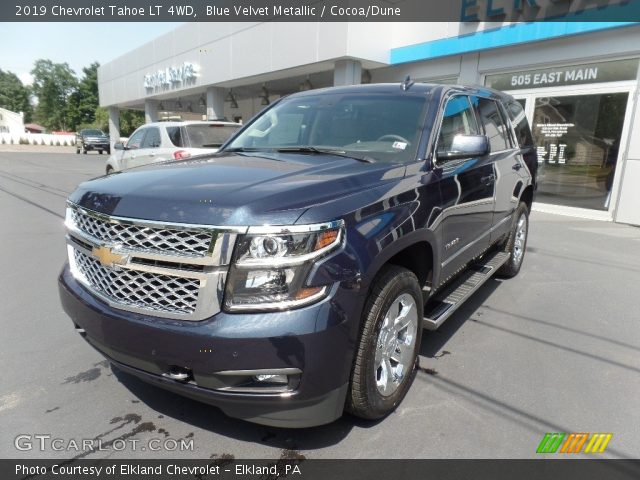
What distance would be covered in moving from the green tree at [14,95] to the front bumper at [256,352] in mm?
132793

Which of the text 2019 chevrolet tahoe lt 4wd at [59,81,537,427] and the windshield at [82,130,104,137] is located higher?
the windshield at [82,130,104,137]

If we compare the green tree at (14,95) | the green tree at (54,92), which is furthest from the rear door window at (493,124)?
the green tree at (14,95)

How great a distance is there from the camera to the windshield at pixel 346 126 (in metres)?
3.23

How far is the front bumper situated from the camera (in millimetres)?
2000

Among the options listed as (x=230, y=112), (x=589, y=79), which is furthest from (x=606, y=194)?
(x=230, y=112)

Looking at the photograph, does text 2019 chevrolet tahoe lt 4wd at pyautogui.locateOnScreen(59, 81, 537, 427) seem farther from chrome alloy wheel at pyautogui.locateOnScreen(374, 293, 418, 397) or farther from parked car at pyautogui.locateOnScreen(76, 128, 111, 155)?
parked car at pyautogui.locateOnScreen(76, 128, 111, 155)

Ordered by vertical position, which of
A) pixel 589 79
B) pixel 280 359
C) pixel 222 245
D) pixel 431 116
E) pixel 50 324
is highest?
pixel 589 79

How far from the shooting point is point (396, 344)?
2.76 meters

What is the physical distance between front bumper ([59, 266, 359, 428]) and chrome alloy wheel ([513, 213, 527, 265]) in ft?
13.0

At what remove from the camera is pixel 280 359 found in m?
2.01

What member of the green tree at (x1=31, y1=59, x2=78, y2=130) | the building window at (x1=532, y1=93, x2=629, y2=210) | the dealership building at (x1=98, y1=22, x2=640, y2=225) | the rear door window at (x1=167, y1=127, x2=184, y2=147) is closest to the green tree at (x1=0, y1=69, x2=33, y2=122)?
the green tree at (x1=31, y1=59, x2=78, y2=130)

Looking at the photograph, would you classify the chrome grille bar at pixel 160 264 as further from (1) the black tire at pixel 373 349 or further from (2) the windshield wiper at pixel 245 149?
(2) the windshield wiper at pixel 245 149

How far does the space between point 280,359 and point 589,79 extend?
1062 centimetres

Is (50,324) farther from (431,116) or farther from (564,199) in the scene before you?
(564,199)
